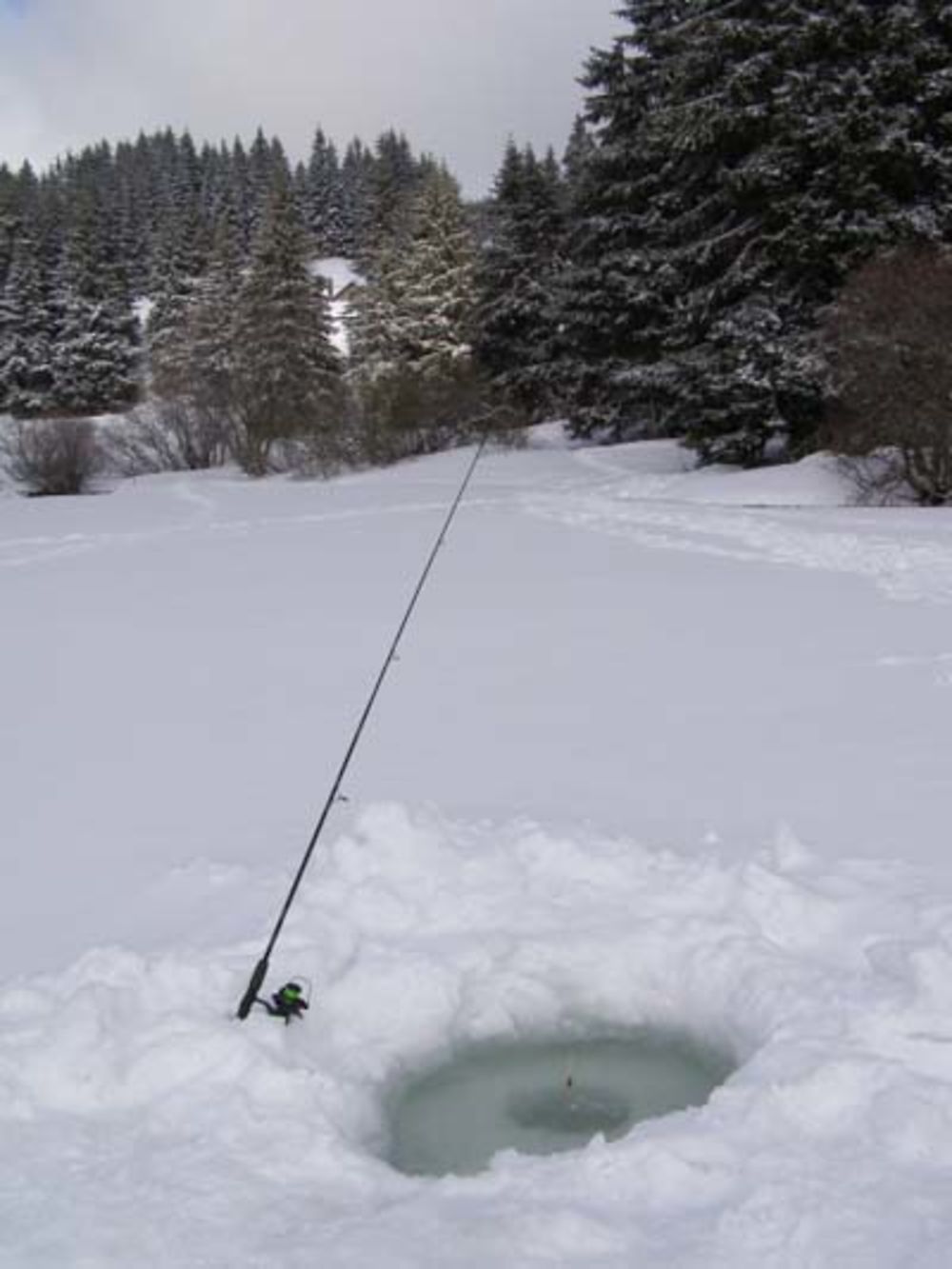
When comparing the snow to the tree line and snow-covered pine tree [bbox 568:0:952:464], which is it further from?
snow-covered pine tree [bbox 568:0:952:464]

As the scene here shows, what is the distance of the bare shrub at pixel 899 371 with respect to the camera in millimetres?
12250

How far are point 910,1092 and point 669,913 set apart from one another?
1061 millimetres

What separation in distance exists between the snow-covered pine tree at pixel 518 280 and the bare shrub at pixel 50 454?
10081 mm

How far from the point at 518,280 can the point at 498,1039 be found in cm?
2665

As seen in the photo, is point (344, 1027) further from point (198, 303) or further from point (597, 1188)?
point (198, 303)

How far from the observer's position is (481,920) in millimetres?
3609

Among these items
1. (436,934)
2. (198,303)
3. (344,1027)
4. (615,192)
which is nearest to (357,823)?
(436,934)

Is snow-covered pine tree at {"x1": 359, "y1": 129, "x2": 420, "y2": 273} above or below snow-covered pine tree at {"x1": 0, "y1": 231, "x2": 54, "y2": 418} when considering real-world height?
above

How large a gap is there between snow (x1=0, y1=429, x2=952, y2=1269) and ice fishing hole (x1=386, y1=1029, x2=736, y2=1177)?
0.23 ft

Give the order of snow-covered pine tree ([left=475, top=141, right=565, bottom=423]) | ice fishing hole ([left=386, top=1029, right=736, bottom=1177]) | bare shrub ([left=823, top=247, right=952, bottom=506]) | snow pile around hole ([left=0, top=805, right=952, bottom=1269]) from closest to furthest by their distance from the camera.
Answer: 1. snow pile around hole ([left=0, top=805, right=952, bottom=1269])
2. ice fishing hole ([left=386, top=1029, right=736, bottom=1177])
3. bare shrub ([left=823, top=247, right=952, bottom=506])
4. snow-covered pine tree ([left=475, top=141, right=565, bottom=423])

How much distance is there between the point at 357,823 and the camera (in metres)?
Answer: 4.16

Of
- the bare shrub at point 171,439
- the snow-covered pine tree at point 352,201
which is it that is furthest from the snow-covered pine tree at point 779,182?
the snow-covered pine tree at point 352,201

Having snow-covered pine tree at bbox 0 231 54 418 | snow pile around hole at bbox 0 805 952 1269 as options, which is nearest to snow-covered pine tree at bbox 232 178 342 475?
snow-covered pine tree at bbox 0 231 54 418

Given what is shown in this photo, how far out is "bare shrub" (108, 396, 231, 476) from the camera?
29.4m
